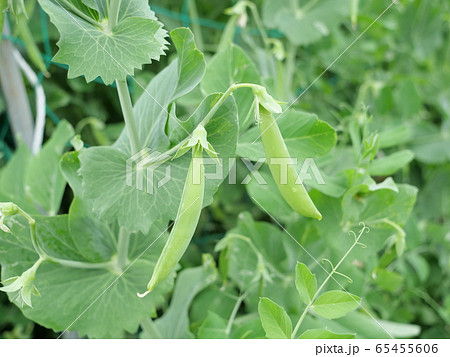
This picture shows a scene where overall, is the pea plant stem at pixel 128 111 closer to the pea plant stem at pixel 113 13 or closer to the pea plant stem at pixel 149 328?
the pea plant stem at pixel 113 13

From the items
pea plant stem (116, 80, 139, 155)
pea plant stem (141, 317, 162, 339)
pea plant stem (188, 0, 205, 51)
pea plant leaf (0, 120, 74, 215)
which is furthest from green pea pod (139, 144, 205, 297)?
pea plant stem (188, 0, 205, 51)

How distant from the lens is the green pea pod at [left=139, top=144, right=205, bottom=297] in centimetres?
44

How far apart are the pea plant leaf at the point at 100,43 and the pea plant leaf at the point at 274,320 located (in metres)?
0.27

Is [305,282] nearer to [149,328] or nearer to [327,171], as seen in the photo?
[149,328]

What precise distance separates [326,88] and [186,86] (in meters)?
0.74

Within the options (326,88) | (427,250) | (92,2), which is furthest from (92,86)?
(427,250)

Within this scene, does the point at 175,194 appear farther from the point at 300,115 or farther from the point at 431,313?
the point at 431,313

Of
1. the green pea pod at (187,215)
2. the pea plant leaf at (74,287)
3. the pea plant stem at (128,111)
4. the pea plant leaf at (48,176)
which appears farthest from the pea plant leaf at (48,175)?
the green pea pod at (187,215)

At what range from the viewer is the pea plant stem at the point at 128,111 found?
51 cm

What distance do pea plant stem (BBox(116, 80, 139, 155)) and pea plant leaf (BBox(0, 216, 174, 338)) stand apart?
0.11m

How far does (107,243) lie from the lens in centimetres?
64

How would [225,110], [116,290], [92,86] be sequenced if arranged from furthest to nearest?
[92,86] → [116,290] → [225,110]

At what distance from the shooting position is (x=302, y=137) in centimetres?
62

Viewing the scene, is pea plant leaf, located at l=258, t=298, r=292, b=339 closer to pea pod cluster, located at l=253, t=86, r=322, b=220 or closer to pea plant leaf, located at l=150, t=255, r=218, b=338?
pea pod cluster, located at l=253, t=86, r=322, b=220
